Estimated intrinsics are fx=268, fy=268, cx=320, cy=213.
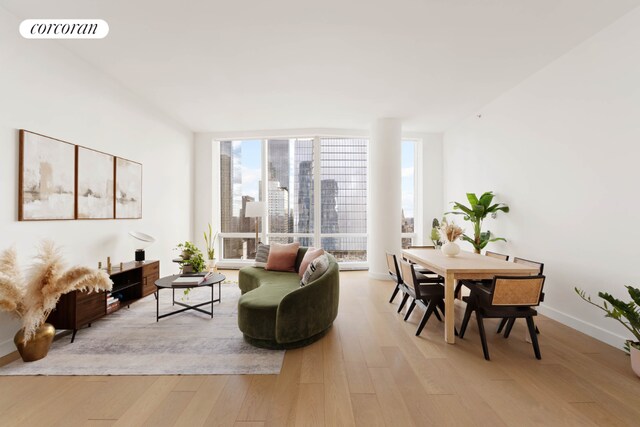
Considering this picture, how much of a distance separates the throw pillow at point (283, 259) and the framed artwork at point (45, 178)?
255cm

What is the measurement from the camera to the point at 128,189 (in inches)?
163

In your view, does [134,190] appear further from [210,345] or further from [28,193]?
[210,345]

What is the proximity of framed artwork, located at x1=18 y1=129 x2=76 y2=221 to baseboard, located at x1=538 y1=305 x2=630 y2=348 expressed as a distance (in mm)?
6018

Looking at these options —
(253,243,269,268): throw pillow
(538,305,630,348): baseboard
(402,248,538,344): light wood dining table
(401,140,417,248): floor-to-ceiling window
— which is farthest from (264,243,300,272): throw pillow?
(538,305,630,348): baseboard

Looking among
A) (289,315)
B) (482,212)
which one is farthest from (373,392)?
(482,212)

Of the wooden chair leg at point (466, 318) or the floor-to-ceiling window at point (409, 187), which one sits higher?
the floor-to-ceiling window at point (409, 187)

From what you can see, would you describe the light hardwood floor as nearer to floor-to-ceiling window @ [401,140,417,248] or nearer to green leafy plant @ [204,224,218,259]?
green leafy plant @ [204,224,218,259]

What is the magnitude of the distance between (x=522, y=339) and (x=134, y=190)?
220 inches

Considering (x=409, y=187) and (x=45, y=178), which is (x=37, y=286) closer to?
(x=45, y=178)

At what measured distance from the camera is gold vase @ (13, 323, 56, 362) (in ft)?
7.90

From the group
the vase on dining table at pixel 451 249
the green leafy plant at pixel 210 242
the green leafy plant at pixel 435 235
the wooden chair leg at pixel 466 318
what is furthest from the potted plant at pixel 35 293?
the green leafy plant at pixel 435 235

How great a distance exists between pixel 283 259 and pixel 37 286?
2740 mm

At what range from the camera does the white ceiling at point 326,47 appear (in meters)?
2.51

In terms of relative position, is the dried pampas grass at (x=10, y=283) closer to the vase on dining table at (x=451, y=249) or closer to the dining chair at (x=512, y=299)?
the dining chair at (x=512, y=299)
